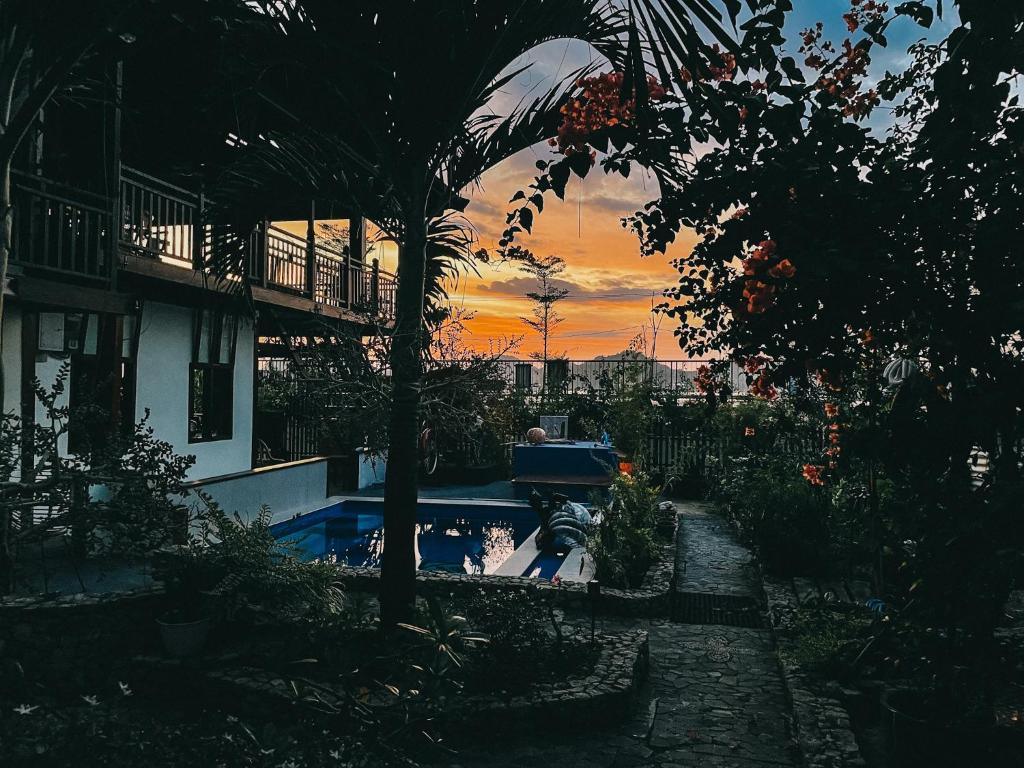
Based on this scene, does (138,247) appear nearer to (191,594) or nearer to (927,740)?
(191,594)

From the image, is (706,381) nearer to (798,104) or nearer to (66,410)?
(798,104)

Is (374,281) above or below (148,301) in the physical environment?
above

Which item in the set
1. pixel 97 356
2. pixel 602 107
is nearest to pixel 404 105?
pixel 602 107

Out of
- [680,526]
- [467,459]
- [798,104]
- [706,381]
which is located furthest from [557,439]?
[798,104]

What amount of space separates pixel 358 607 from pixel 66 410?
2280mm

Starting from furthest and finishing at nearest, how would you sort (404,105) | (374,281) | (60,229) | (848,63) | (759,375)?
(374,281)
(60,229)
(404,105)
(759,375)
(848,63)

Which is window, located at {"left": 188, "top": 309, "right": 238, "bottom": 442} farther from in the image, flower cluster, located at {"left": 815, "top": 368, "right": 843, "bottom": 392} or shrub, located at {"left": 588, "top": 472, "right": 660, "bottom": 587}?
flower cluster, located at {"left": 815, "top": 368, "right": 843, "bottom": 392}

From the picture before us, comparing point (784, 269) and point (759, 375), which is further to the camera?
point (759, 375)

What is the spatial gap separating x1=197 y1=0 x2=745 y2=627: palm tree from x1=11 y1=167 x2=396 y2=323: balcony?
3.35 ft

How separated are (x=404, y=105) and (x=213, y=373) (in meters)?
8.71

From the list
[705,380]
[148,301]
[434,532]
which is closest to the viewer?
[705,380]

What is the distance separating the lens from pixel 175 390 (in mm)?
10625

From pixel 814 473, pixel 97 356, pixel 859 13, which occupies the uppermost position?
pixel 859 13

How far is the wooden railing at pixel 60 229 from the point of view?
6883mm
